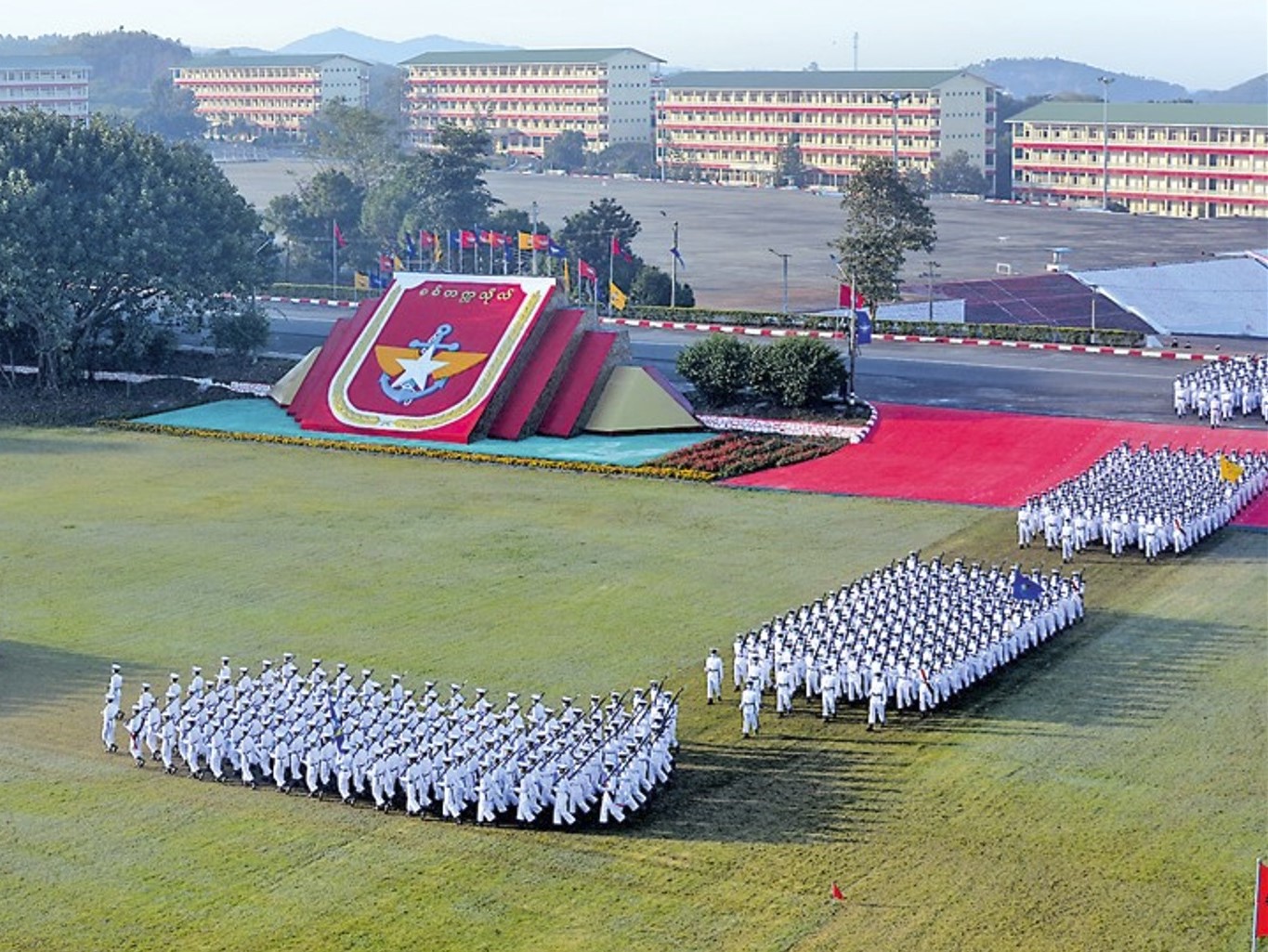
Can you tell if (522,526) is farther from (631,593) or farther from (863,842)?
(863,842)

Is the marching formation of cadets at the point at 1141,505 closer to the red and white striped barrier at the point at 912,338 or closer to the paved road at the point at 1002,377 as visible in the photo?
the paved road at the point at 1002,377

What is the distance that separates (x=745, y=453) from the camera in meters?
41.5

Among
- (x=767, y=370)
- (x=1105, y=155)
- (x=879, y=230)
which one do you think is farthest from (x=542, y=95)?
(x=767, y=370)

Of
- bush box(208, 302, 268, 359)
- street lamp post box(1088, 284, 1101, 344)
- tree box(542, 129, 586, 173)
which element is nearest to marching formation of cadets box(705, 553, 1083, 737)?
bush box(208, 302, 268, 359)

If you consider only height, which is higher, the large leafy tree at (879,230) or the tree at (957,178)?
the tree at (957,178)

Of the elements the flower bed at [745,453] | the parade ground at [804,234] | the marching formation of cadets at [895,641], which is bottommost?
the marching formation of cadets at [895,641]

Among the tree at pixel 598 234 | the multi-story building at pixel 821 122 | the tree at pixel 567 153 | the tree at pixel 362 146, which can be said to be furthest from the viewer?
the tree at pixel 567 153

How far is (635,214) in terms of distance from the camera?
4183 inches

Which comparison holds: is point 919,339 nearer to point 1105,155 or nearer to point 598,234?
point 598,234

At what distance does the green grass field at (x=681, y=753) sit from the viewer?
61.6 feet

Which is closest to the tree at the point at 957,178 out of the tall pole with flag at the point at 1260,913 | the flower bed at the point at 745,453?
the flower bed at the point at 745,453

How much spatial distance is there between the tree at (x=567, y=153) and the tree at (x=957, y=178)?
94.2 ft

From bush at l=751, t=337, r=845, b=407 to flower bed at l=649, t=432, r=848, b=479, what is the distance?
4.87 feet

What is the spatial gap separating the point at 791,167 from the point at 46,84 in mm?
61402
